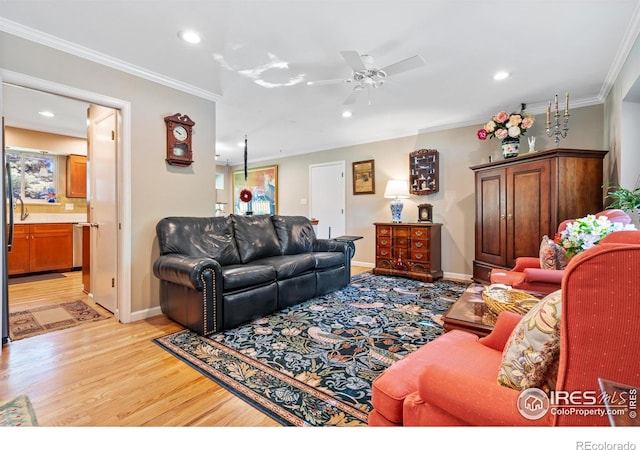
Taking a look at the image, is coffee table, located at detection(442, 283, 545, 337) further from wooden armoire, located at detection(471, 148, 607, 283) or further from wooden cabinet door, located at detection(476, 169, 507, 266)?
wooden cabinet door, located at detection(476, 169, 507, 266)

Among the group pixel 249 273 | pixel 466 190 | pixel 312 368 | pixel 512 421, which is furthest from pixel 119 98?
pixel 466 190

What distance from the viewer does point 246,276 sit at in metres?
2.69

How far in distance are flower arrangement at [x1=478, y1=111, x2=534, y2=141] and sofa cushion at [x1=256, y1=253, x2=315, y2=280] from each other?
2816 mm

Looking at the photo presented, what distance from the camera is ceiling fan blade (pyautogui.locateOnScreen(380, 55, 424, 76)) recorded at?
226 centimetres

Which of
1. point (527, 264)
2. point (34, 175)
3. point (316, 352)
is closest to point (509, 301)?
point (316, 352)

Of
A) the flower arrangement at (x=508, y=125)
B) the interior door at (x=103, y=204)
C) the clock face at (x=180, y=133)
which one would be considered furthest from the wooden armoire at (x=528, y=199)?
the interior door at (x=103, y=204)

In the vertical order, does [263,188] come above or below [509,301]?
above

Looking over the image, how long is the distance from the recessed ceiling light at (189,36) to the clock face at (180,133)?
3.29 ft

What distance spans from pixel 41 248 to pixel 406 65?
599 centimetres

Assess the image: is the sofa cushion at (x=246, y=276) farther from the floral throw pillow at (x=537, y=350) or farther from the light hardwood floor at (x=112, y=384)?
the floral throw pillow at (x=537, y=350)

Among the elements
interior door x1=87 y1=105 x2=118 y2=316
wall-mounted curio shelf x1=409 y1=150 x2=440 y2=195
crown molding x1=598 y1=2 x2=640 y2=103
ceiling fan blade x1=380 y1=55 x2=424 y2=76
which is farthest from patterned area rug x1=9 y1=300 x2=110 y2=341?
crown molding x1=598 y1=2 x2=640 y2=103

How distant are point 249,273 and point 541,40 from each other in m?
3.12

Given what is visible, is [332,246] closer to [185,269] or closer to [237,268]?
[237,268]

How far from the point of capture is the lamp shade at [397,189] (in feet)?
15.8
